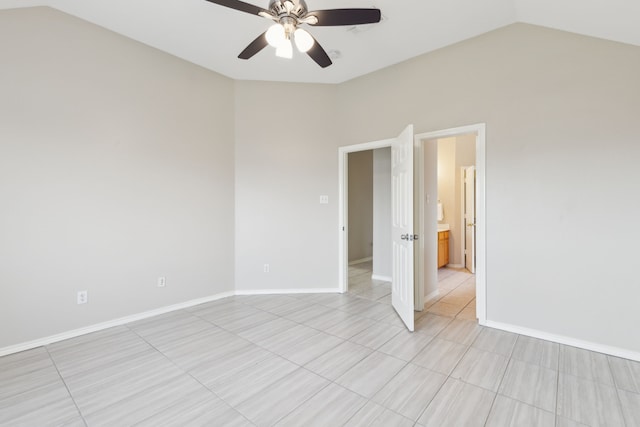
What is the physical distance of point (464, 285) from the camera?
4.56 meters

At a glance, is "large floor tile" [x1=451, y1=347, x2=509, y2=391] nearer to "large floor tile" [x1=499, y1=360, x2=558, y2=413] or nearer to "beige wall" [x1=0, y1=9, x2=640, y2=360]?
"large floor tile" [x1=499, y1=360, x2=558, y2=413]

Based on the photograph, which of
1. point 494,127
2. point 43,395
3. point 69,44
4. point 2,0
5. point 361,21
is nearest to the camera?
point 43,395

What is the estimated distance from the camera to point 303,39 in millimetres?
2016

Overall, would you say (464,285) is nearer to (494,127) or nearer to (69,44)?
(494,127)

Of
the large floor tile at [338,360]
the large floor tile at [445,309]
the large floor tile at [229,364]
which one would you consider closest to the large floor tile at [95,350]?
the large floor tile at [229,364]

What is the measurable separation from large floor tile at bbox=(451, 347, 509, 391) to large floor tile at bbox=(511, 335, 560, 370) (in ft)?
0.65

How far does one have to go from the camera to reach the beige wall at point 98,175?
2.48 meters

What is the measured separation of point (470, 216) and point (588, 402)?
4056 millimetres

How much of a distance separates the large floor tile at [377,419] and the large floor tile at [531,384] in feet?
2.65

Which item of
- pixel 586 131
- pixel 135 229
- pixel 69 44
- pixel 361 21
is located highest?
pixel 69 44

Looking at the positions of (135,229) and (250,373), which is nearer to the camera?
(250,373)

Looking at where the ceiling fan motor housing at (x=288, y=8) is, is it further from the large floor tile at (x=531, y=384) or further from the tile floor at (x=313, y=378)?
the large floor tile at (x=531, y=384)

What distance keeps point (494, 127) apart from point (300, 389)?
3.04 meters

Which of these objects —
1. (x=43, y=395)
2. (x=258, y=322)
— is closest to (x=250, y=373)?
(x=258, y=322)
